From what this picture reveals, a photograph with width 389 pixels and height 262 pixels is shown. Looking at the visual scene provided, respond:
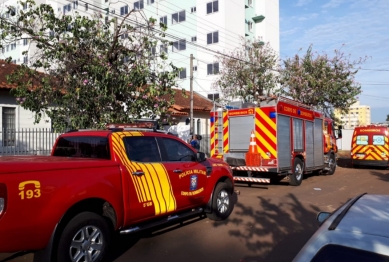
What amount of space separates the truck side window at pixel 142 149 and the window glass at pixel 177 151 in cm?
27

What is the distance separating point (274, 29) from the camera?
133 feet

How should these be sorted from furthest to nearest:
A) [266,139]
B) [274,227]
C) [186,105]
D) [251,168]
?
[186,105] → [266,139] → [251,168] → [274,227]

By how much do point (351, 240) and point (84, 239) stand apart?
3278 millimetres

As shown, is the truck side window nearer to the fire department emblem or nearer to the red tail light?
the fire department emblem

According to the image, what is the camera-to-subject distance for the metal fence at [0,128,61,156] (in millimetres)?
11872

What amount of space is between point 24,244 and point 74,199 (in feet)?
2.23

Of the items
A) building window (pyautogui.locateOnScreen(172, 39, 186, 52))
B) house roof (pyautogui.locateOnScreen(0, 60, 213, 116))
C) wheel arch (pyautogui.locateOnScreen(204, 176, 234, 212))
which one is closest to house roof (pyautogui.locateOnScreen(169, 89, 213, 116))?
house roof (pyautogui.locateOnScreen(0, 60, 213, 116))

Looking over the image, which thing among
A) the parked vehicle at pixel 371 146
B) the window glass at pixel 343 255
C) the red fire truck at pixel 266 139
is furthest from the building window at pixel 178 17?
the window glass at pixel 343 255

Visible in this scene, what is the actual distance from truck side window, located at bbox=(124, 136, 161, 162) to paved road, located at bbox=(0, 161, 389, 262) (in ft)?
4.52

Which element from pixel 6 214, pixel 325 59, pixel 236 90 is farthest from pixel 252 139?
pixel 325 59

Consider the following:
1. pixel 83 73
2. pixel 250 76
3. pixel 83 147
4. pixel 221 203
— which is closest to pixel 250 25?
pixel 250 76

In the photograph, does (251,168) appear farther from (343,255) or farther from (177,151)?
(343,255)

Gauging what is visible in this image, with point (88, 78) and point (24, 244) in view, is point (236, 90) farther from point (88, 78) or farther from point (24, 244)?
point (24, 244)

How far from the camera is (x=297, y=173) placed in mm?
11727
